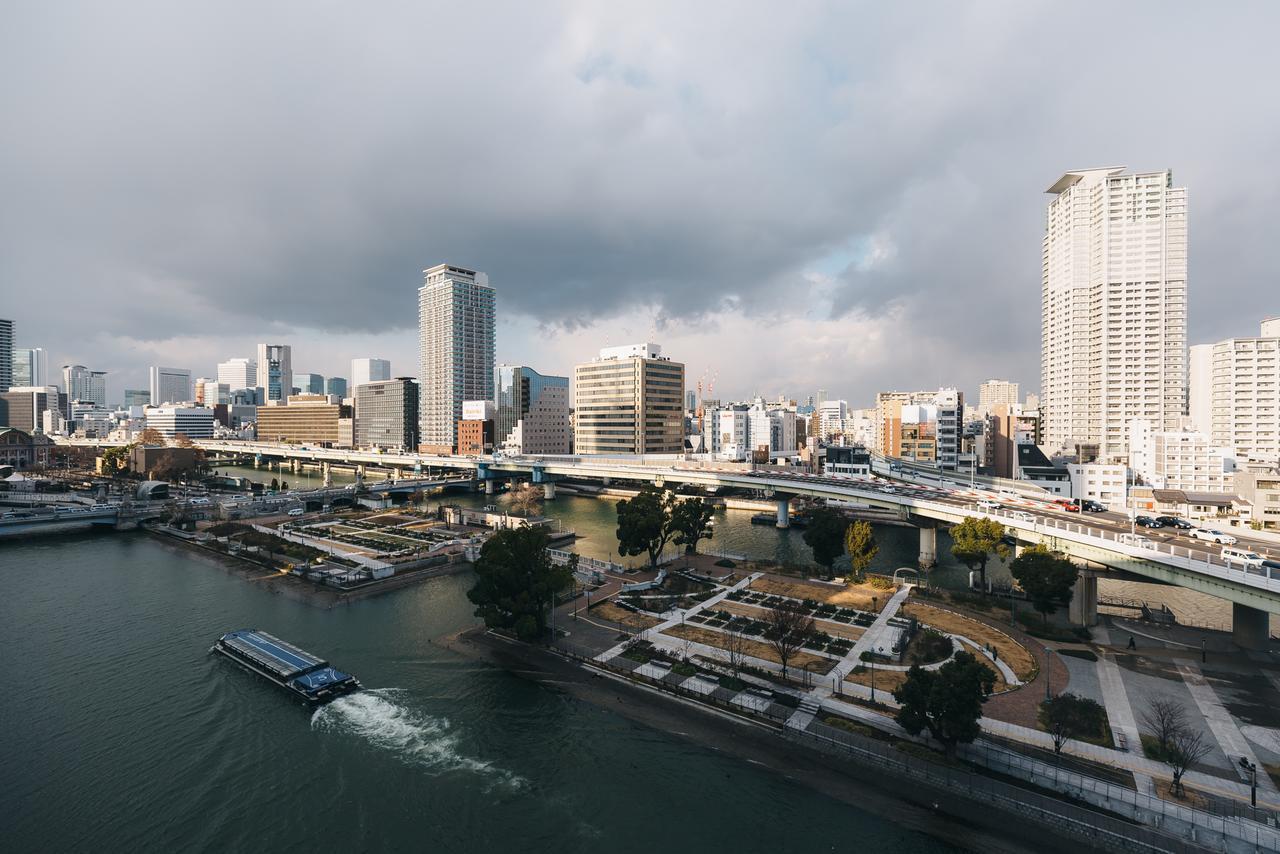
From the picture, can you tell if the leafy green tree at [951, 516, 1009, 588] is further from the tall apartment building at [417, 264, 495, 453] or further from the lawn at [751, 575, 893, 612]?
the tall apartment building at [417, 264, 495, 453]

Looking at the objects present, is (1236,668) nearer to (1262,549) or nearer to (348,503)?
(1262,549)

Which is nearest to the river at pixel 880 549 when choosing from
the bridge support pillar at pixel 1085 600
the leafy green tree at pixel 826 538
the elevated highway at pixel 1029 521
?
the elevated highway at pixel 1029 521

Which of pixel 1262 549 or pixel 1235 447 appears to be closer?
pixel 1262 549

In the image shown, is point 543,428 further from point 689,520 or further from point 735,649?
point 735,649

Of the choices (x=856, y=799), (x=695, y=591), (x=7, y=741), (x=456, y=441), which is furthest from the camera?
(x=456, y=441)

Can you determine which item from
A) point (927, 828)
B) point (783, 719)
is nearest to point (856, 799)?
point (927, 828)

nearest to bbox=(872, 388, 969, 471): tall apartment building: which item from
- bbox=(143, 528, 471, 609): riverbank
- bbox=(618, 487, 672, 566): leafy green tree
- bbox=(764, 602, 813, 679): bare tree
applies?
bbox=(618, 487, 672, 566): leafy green tree
